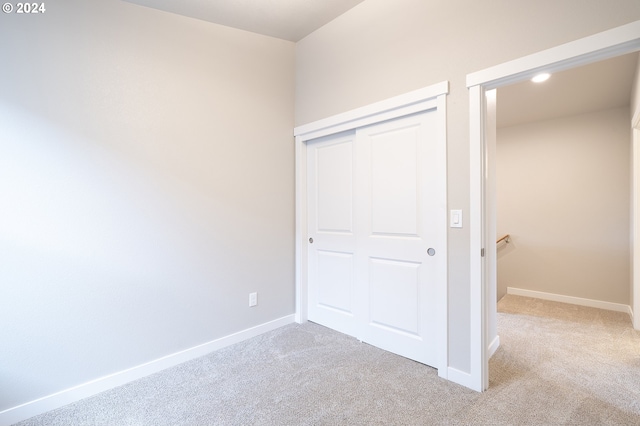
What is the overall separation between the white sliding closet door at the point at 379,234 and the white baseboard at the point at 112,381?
0.92 meters

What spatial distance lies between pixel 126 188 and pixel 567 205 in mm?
5110

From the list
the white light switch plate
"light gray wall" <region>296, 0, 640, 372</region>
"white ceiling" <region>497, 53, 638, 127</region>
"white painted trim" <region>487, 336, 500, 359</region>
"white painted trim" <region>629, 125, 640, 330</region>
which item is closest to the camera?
"light gray wall" <region>296, 0, 640, 372</region>

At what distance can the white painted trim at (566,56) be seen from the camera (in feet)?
4.62

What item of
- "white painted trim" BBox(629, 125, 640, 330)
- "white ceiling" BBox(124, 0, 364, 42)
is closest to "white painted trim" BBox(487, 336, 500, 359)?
"white painted trim" BBox(629, 125, 640, 330)

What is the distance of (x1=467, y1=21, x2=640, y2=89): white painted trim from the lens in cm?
141

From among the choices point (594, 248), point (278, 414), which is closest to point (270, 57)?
point (278, 414)

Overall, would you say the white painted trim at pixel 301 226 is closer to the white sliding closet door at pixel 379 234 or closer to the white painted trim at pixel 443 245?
the white sliding closet door at pixel 379 234

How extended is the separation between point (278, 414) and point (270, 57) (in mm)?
2967

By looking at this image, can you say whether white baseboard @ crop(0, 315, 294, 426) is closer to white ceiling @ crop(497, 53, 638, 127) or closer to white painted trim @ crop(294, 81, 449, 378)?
white painted trim @ crop(294, 81, 449, 378)

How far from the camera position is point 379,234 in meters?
2.48

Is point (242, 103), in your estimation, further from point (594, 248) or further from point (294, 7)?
point (594, 248)

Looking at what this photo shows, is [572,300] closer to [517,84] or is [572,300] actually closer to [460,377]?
[517,84]

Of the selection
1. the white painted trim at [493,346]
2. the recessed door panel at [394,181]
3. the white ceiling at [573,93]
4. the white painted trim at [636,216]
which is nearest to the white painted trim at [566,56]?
the recessed door panel at [394,181]

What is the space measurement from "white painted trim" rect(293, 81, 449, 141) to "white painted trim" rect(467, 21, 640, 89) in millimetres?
264
